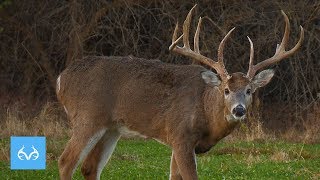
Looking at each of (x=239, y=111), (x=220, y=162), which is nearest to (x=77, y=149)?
(x=239, y=111)

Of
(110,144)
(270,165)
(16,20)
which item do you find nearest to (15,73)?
(16,20)

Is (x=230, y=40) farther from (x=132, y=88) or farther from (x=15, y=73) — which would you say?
(x=132, y=88)

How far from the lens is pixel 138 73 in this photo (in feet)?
34.1

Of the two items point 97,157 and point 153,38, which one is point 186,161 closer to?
point 97,157

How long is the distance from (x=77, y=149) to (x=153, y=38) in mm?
11798

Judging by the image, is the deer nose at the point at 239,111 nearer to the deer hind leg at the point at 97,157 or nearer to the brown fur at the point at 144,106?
the brown fur at the point at 144,106

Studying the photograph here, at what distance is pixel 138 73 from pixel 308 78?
11637 mm

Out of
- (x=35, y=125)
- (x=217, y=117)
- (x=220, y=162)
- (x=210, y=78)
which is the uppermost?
(x=210, y=78)

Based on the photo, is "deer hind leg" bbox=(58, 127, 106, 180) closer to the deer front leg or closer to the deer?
the deer

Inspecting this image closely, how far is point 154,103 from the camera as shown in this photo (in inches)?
403

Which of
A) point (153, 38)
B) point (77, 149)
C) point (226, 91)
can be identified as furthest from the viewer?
point (153, 38)

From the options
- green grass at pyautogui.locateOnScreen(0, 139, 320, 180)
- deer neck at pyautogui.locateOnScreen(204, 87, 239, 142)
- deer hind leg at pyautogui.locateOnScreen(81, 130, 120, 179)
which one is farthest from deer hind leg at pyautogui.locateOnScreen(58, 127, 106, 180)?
green grass at pyautogui.locateOnScreen(0, 139, 320, 180)

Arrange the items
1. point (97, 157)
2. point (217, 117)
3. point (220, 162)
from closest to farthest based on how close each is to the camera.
Result: point (217, 117)
point (97, 157)
point (220, 162)

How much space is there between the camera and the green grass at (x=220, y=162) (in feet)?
38.9
